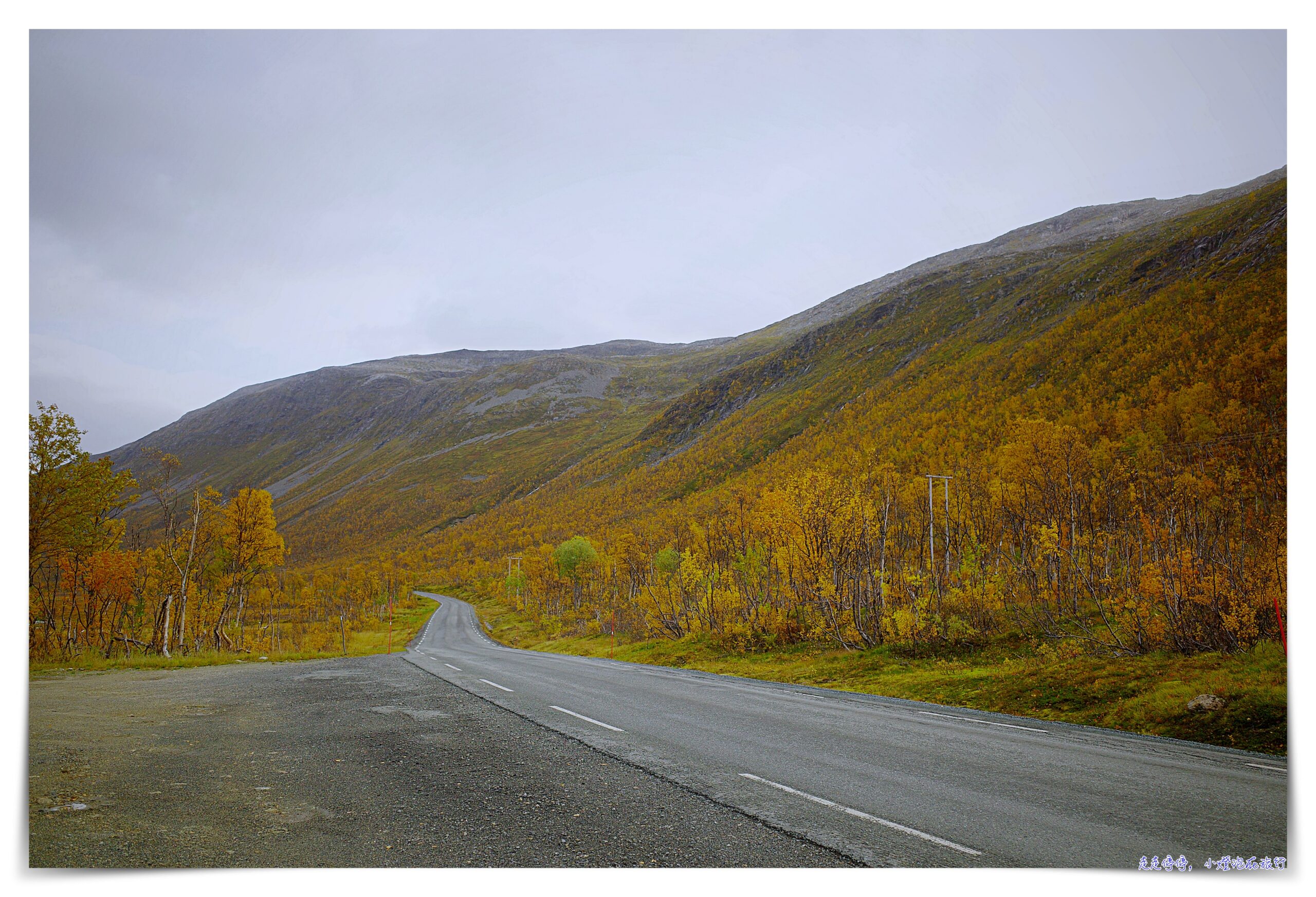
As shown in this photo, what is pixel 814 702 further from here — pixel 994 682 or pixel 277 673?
pixel 277 673

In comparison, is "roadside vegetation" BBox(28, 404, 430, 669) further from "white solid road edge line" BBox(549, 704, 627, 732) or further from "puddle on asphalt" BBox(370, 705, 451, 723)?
"white solid road edge line" BBox(549, 704, 627, 732)

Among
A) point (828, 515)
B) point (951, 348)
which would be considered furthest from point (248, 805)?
point (951, 348)

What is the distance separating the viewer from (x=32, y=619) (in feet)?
78.1

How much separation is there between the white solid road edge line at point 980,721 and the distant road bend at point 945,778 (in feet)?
0.18

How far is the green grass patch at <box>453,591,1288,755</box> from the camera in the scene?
8.77 meters

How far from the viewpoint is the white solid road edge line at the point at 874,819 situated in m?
4.50

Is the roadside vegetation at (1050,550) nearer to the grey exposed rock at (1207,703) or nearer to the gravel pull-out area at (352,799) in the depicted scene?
the grey exposed rock at (1207,703)

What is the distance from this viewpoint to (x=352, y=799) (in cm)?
553

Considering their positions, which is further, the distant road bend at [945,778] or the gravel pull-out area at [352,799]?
the distant road bend at [945,778]

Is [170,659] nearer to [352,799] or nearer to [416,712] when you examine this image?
[416,712]

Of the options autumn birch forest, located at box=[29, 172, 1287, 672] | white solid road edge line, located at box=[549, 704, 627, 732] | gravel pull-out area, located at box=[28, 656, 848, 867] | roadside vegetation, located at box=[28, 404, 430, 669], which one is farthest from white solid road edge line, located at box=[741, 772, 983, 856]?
roadside vegetation, located at box=[28, 404, 430, 669]

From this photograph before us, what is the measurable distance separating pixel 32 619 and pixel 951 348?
131 metres

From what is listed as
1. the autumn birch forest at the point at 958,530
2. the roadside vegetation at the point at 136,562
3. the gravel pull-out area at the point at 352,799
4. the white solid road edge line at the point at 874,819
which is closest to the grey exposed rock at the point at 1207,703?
the autumn birch forest at the point at 958,530

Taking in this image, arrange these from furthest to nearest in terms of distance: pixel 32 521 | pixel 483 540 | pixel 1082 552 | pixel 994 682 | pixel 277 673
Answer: pixel 483 540 < pixel 1082 552 < pixel 277 673 < pixel 994 682 < pixel 32 521
